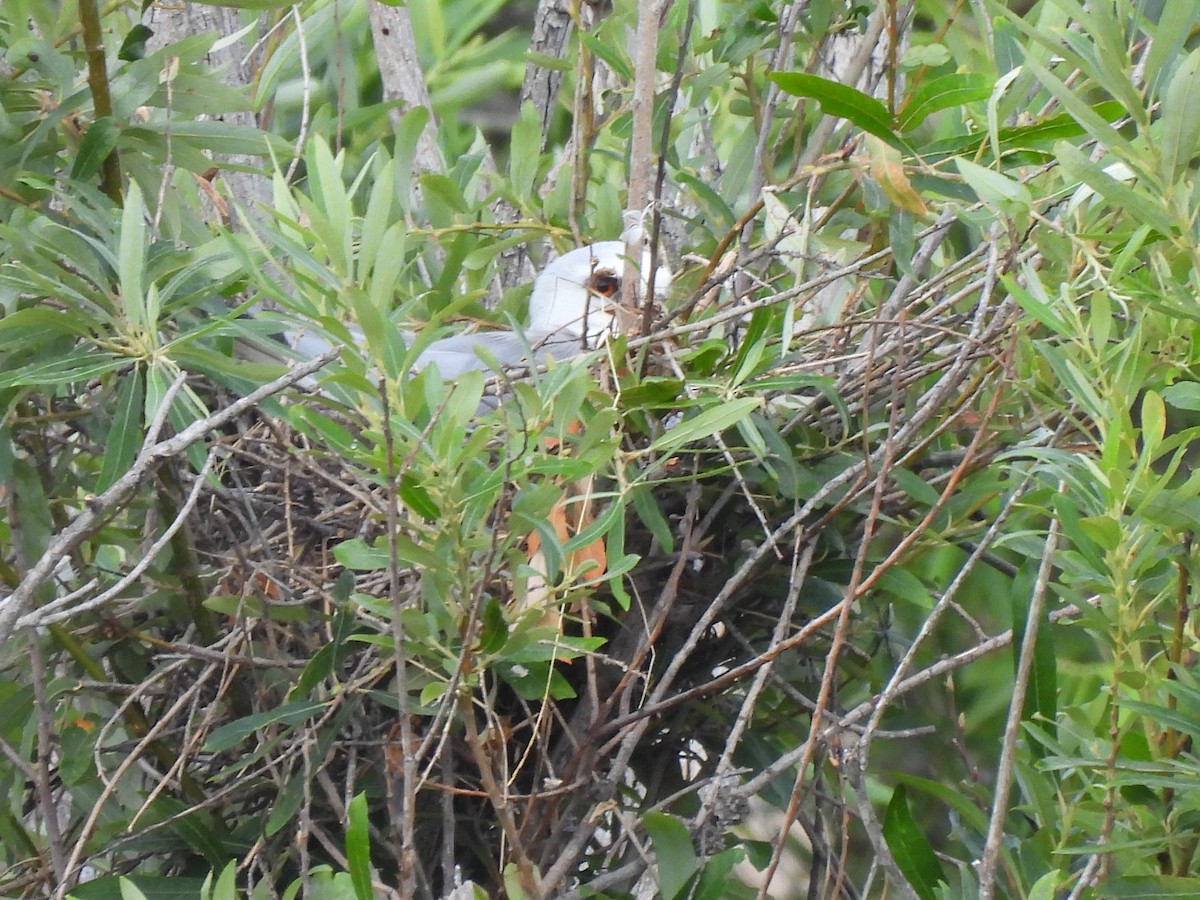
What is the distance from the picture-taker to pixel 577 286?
1597mm

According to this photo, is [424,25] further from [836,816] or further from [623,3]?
[836,816]

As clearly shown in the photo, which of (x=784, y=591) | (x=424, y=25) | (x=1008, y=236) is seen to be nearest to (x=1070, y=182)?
(x=1008, y=236)

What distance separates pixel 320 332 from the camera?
30.1 inches

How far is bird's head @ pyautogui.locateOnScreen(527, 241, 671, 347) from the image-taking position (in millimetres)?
1437

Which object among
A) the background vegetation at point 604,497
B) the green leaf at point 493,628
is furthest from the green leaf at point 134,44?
the green leaf at point 493,628

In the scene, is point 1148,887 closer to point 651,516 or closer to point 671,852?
point 671,852

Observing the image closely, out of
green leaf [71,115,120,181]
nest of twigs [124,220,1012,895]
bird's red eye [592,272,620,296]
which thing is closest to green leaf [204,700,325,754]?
nest of twigs [124,220,1012,895]

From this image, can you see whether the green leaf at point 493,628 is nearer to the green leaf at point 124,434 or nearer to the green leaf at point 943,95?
the green leaf at point 124,434

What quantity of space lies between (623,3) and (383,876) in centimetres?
86

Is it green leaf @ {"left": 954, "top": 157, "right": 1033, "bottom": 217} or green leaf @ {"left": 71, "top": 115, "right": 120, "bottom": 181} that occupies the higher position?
green leaf @ {"left": 71, "top": 115, "right": 120, "bottom": 181}

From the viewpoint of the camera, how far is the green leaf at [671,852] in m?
0.86

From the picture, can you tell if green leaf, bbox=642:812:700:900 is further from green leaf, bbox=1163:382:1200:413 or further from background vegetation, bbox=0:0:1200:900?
green leaf, bbox=1163:382:1200:413

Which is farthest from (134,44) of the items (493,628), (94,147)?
(493,628)

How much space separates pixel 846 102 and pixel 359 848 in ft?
1.91
